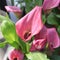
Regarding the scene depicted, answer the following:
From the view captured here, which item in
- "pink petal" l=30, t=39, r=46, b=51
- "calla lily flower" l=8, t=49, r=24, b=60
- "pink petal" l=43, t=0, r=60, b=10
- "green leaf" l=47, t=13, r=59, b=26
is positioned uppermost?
"pink petal" l=43, t=0, r=60, b=10

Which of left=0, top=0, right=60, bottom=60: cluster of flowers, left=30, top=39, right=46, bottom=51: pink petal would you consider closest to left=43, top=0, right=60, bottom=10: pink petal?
left=0, top=0, right=60, bottom=60: cluster of flowers

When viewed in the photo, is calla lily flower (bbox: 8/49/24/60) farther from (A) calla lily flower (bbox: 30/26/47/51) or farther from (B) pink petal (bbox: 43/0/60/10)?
(B) pink petal (bbox: 43/0/60/10)

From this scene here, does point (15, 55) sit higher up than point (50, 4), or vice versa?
point (50, 4)

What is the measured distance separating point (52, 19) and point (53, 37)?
7 centimetres

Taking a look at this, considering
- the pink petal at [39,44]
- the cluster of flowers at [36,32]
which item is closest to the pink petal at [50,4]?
the cluster of flowers at [36,32]

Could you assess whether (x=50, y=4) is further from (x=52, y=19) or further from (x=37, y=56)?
(x=37, y=56)

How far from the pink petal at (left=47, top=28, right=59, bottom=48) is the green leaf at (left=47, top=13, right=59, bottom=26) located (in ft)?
0.17

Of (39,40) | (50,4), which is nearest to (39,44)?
(39,40)

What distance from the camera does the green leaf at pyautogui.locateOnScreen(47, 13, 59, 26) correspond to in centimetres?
54

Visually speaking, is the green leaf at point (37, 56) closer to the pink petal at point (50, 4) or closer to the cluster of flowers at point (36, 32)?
the cluster of flowers at point (36, 32)

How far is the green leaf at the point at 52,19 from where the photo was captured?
0.54 m

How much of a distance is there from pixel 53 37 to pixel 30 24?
7cm

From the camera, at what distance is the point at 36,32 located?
47cm

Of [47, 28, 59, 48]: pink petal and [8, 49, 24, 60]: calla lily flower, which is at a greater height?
[47, 28, 59, 48]: pink petal
